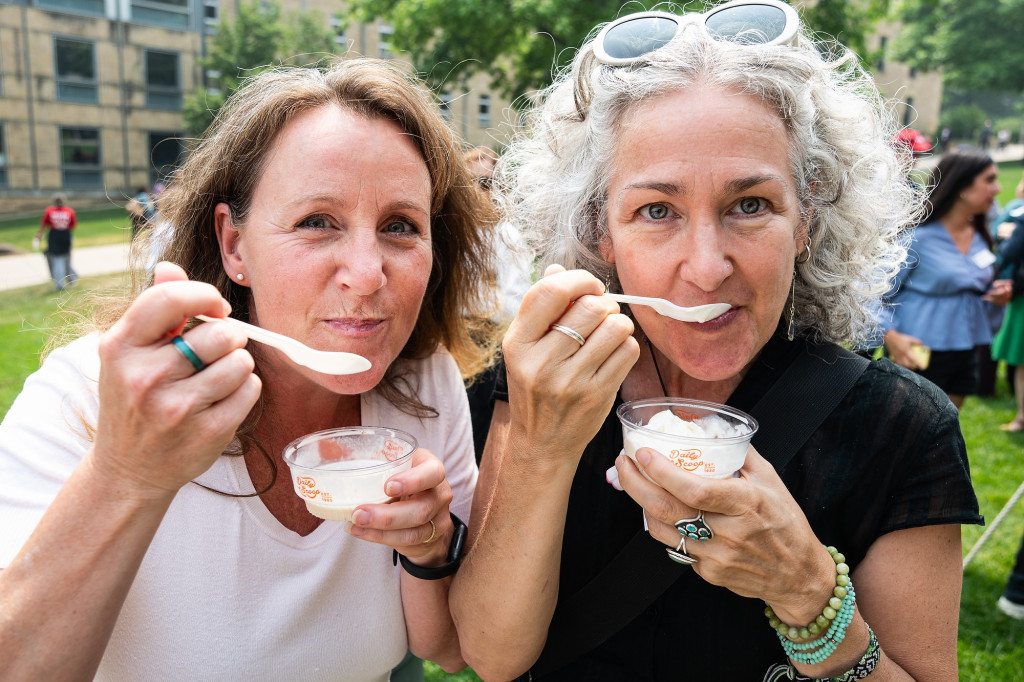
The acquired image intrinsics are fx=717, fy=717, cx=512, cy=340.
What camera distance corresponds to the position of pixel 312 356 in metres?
1.58

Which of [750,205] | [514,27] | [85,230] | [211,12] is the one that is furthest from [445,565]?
[211,12]

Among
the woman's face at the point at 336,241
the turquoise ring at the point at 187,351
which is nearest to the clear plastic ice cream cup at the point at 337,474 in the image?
the woman's face at the point at 336,241

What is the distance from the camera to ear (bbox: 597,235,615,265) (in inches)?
84.1

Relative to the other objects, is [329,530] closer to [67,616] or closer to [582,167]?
[67,616]

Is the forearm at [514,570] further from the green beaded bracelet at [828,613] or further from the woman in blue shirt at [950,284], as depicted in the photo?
the woman in blue shirt at [950,284]

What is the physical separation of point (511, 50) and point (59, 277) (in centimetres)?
1185

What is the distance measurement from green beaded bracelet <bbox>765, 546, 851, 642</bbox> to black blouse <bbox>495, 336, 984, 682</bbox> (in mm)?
204

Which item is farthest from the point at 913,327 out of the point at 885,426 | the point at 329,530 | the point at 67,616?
the point at 67,616

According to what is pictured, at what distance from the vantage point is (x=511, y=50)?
18578mm

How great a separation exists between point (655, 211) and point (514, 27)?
58.0 feet

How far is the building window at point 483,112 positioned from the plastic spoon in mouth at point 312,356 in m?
43.5

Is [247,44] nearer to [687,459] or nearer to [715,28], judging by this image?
[715,28]

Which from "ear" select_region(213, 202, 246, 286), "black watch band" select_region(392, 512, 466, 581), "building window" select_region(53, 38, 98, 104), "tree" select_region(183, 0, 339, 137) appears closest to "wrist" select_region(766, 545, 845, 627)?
"black watch band" select_region(392, 512, 466, 581)

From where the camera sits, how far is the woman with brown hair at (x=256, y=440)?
129 centimetres
